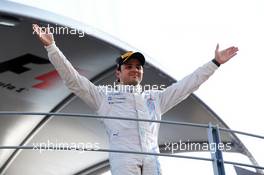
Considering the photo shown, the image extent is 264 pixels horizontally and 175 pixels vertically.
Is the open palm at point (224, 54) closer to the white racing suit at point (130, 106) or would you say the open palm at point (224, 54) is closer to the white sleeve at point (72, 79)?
the white racing suit at point (130, 106)

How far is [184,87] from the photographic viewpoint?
3342 millimetres

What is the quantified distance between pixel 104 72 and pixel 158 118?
17.4 ft

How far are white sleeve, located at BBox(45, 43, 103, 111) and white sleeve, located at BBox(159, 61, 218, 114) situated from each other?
0.45 meters

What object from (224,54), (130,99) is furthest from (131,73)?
(224,54)

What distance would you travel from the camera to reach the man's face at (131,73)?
10.4 ft

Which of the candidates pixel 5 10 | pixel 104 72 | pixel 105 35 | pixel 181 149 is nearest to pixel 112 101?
pixel 5 10

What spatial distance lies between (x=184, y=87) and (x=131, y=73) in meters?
0.41

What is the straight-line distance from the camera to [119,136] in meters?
2.97
